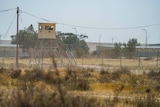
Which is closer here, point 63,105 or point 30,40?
point 63,105

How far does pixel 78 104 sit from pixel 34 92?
1.67 m

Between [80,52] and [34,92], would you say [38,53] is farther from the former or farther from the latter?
[34,92]

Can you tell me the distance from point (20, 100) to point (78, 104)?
5.78ft

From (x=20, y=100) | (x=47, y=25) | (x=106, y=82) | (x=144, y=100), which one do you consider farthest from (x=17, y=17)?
(x=20, y=100)

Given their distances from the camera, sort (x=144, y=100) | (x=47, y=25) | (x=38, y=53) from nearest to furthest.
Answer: (x=144, y=100) < (x=47, y=25) < (x=38, y=53)

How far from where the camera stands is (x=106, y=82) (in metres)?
28.2

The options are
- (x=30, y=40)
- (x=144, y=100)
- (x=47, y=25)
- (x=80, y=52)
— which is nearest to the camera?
(x=144, y=100)

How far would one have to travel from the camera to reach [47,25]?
49500 millimetres

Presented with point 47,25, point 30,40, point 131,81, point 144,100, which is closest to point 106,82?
point 131,81

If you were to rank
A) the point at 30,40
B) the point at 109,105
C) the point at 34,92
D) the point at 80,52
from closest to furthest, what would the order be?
the point at 34,92 → the point at 109,105 → the point at 80,52 → the point at 30,40

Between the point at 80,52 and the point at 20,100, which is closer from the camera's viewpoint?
the point at 20,100

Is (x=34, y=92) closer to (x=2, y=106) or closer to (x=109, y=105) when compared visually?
(x=2, y=106)

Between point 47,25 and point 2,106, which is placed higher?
point 47,25

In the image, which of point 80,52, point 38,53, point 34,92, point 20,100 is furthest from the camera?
point 80,52
